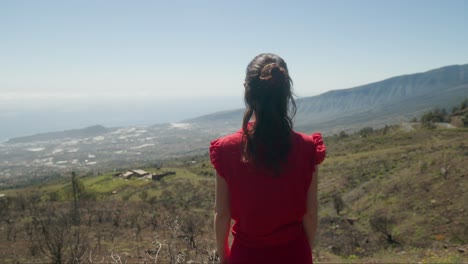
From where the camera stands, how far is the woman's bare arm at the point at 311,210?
6.51 feet

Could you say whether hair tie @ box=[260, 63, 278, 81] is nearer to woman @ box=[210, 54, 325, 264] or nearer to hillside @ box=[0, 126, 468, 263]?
woman @ box=[210, 54, 325, 264]

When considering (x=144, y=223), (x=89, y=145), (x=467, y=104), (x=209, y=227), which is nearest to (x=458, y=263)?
(x=209, y=227)

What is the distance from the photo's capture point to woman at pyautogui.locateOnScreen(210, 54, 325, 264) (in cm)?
183

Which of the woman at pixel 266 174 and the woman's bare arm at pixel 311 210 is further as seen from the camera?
the woman's bare arm at pixel 311 210

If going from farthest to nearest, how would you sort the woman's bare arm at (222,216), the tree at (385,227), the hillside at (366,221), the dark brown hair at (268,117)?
the tree at (385,227) < the hillside at (366,221) < the woman's bare arm at (222,216) < the dark brown hair at (268,117)

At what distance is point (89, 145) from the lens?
7283 inches

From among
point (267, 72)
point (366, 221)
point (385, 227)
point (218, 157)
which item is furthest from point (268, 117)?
point (366, 221)

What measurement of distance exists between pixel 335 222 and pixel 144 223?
23.4 ft

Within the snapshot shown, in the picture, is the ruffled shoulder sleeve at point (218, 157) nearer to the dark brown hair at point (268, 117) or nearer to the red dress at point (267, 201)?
the red dress at point (267, 201)

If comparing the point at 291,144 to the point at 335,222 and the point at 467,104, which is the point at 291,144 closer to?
the point at 335,222

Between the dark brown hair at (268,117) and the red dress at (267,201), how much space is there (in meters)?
0.05

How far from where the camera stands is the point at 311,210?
201 centimetres

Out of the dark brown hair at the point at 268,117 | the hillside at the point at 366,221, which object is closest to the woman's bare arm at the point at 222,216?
the dark brown hair at the point at 268,117

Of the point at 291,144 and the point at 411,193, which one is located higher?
the point at 291,144
